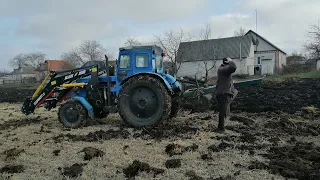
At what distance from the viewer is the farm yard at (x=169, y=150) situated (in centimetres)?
554

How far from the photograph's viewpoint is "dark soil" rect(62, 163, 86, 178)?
5.52 meters

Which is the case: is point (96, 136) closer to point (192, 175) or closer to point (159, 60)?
point (159, 60)

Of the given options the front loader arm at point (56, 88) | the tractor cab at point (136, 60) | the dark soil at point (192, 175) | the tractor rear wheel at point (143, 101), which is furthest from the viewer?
the front loader arm at point (56, 88)

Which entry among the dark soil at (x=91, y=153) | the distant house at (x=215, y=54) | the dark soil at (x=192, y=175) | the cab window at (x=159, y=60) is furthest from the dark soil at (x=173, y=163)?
the distant house at (x=215, y=54)

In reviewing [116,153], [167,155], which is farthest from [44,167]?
[167,155]

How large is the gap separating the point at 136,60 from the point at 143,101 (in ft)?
3.97

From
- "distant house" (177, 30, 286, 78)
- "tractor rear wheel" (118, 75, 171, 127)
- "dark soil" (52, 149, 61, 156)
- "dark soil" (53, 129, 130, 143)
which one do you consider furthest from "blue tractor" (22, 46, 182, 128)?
"distant house" (177, 30, 286, 78)

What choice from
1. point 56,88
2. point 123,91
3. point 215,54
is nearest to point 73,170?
point 123,91

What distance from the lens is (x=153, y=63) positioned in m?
9.78

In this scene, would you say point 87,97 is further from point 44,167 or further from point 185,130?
point 44,167

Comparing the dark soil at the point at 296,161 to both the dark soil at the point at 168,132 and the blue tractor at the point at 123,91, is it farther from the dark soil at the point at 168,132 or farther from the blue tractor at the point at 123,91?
the blue tractor at the point at 123,91

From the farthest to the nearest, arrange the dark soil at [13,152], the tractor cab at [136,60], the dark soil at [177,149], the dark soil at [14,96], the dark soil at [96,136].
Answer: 1. the dark soil at [14,96]
2. the tractor cab at [136,60]
3. the dark soil at [96,136]
4. the dark soil at [13,152]
5. the dark soil at [177,149]

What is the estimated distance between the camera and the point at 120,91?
952 centimetres

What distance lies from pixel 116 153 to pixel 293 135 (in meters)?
4.29
